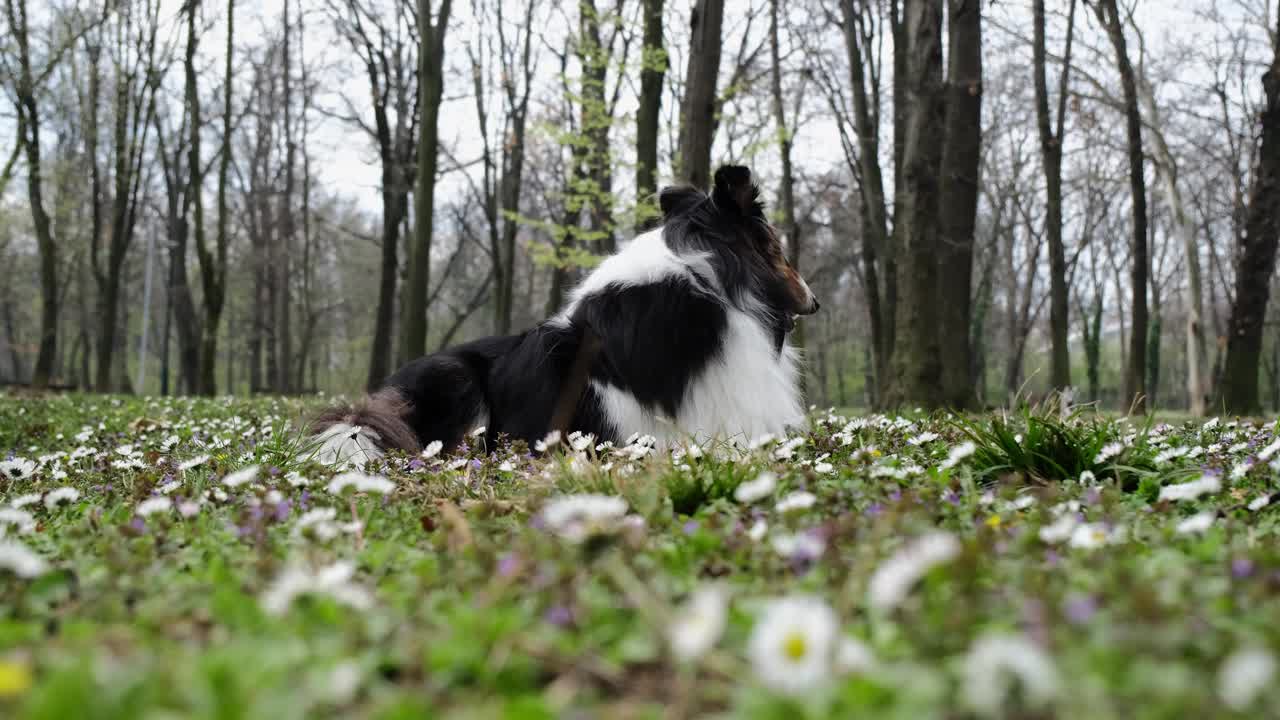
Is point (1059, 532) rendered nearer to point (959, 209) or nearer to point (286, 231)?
point (959, 209)

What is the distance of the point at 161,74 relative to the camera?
964 inches

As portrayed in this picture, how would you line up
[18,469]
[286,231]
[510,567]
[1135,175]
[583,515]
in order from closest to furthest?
[510,567] → [583,515] → [18,469] → [1135,175] → [286,231]

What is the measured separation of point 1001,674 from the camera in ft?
3.92

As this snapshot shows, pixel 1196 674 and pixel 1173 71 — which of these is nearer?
pixel 1196 674

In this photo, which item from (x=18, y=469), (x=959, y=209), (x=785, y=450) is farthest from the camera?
(x=959, y=209)

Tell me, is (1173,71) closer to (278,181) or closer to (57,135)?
(278,181)

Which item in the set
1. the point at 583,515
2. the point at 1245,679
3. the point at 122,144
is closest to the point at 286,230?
the point at 122,144

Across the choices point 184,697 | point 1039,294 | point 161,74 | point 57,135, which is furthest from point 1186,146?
point 57,135

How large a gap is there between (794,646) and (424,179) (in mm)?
14774

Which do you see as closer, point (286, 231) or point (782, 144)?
point (782, 144)

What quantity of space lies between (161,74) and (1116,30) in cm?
2521

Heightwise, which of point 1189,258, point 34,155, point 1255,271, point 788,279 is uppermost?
point 34,155

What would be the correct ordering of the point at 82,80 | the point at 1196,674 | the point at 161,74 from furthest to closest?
the point at 82,80
the point at 161,74
the point at 1196,674

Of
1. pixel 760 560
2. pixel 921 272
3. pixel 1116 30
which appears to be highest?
pixel 1116 30
